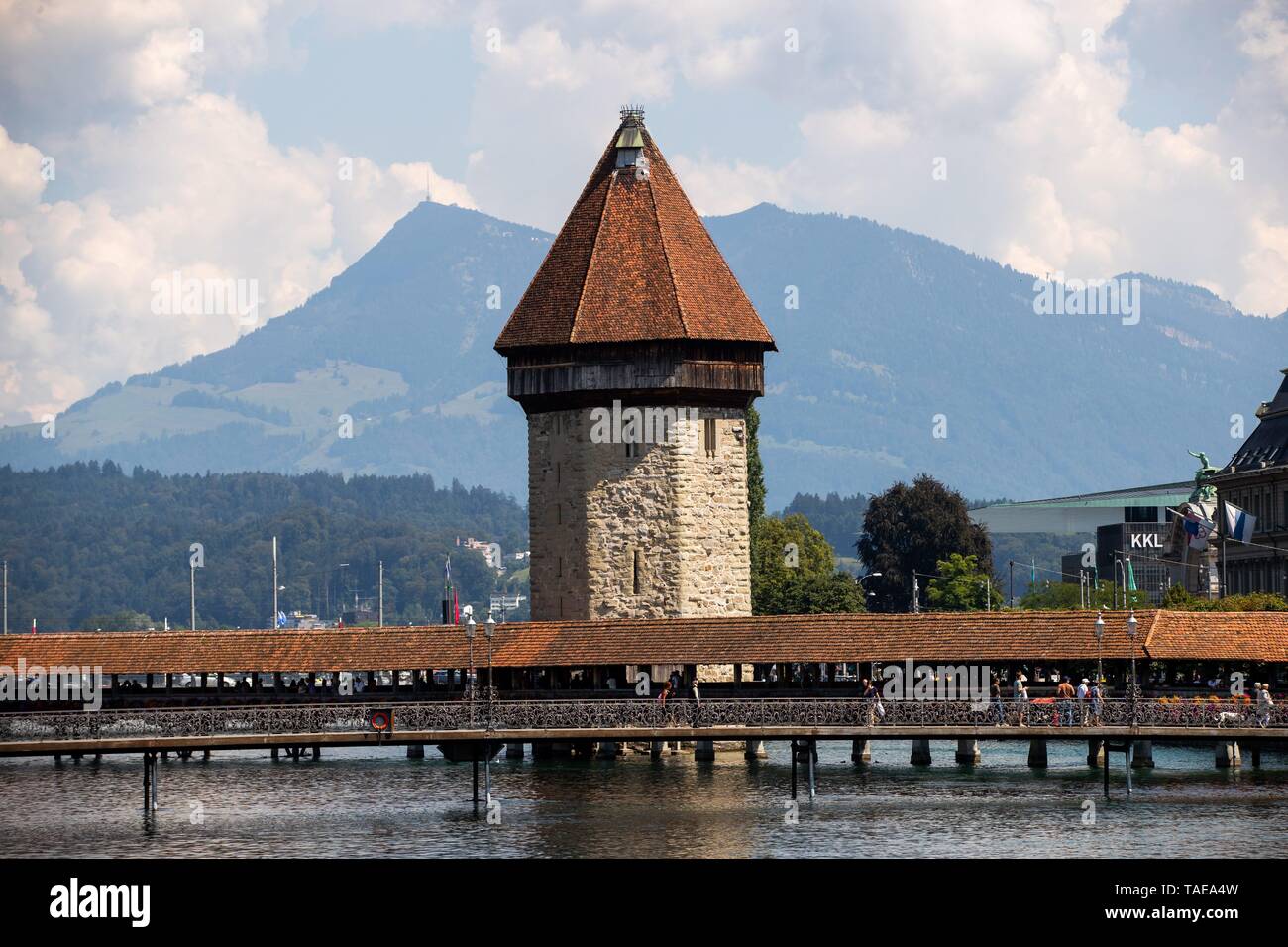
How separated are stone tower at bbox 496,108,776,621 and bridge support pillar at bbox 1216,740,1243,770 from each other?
1660cm

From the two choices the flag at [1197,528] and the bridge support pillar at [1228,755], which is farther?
the flag at [1197,528]

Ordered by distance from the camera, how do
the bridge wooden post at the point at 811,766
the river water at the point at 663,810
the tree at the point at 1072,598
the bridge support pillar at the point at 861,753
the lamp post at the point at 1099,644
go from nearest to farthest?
the river water at the point at 663,810
the bridge wooden post at the point at 811,766
the lamp post at the point at 1099,644
the bridge support pillar at the point at 861,753
the tree at the point at 1072,598

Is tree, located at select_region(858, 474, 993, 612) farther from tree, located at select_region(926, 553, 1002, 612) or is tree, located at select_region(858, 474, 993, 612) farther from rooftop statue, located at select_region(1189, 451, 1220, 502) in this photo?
rooftop statue, located at select_region(1189, 451, 1220, 502)

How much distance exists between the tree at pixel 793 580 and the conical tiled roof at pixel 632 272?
98.4 feet

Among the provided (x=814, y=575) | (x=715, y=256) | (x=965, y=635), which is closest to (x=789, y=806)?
(x=965, y=635)

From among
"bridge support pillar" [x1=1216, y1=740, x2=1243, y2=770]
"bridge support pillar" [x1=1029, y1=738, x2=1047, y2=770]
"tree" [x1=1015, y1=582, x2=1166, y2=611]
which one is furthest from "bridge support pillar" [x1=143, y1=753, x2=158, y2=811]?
"tree" [x1=1015, y1=582, x2=1166, y2=611]

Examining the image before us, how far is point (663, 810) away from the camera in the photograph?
53000 millimetres

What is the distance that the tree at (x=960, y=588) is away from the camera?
378 feet

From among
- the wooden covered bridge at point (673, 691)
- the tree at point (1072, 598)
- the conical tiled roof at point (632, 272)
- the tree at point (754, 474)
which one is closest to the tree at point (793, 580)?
the tree at point (754, 474)

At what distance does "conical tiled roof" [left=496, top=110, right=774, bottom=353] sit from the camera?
72.9 m

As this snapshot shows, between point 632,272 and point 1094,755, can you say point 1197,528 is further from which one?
point 1094,755

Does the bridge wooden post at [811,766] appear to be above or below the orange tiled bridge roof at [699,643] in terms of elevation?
below

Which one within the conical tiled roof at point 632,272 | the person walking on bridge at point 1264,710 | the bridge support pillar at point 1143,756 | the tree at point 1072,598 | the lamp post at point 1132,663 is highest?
the conical tiled roof at point 632,272

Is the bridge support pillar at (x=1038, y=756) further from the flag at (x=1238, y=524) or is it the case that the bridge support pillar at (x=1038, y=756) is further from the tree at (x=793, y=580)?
the flag at (x=1238, y=524)
